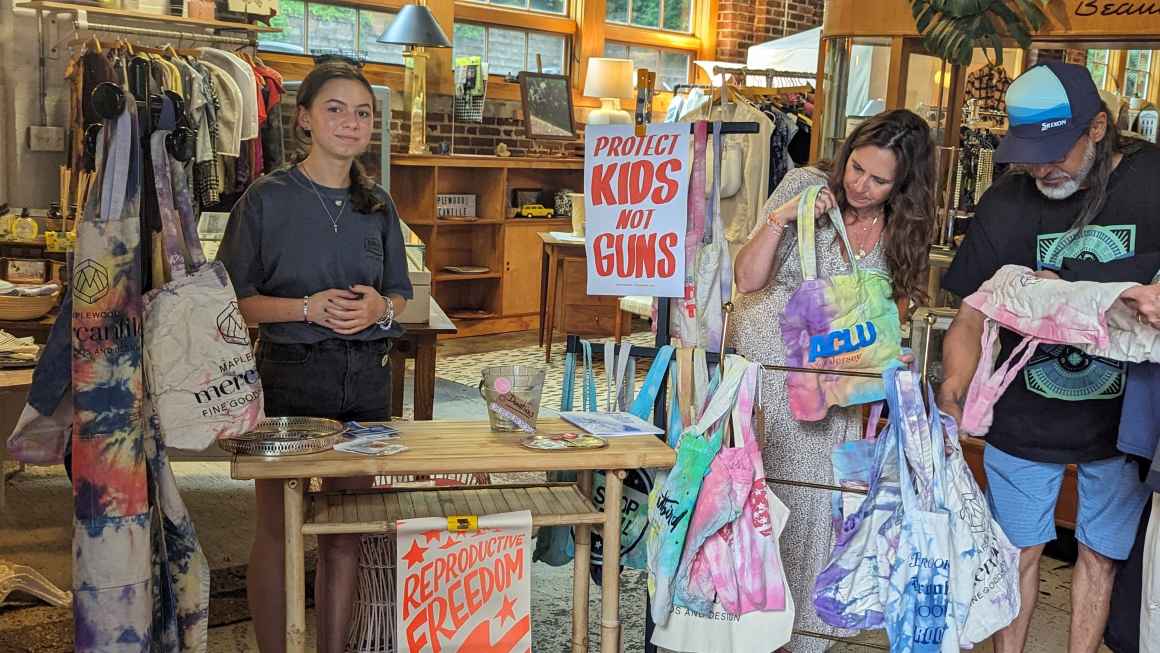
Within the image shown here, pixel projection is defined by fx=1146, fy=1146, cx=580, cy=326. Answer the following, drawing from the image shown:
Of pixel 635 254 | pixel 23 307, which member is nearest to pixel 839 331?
pixel 635 254

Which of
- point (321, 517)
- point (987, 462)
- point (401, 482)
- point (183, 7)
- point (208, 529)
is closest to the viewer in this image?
point (321, 517)

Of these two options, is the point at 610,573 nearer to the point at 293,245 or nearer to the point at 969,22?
the point at 293,245

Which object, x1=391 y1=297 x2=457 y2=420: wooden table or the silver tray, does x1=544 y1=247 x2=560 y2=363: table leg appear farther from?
the silver tray

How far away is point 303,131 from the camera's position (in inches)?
98.3

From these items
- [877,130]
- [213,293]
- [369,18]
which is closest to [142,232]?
[213,293]

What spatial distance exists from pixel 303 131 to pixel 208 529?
74.5 inches

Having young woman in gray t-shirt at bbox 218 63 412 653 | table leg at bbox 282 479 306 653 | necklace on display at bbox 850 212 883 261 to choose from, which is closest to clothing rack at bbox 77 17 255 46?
young woman in gray t-shirt at bbox 218 63 412 653

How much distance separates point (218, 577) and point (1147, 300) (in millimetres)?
2622

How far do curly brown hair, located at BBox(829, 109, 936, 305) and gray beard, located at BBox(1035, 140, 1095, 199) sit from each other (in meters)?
0.25

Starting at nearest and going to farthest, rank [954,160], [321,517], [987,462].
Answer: [321,517]
[987,462]
[954,160]

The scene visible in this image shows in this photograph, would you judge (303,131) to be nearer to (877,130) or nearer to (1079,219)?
(877,130)

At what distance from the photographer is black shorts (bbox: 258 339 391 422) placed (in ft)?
8.06

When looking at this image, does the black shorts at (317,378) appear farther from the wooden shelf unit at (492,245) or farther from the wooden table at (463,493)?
the wooden shelf unit at (492,245)

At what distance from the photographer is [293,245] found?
2428mm
